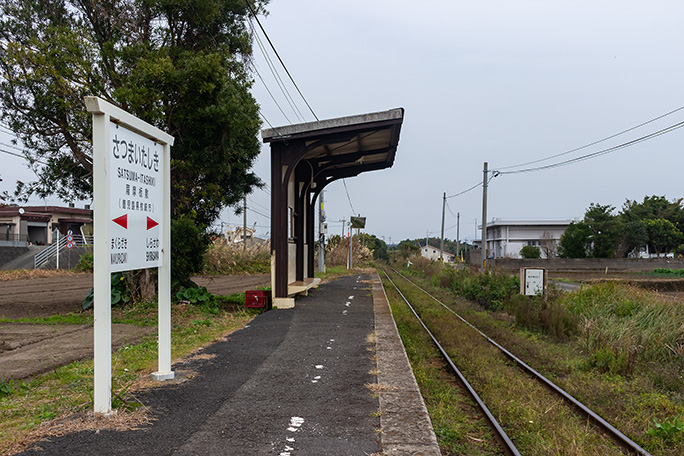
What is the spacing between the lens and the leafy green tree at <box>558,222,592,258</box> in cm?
4978

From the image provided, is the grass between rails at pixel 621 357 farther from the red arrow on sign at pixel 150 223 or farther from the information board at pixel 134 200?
the red arrow on sign at pixel 150 223

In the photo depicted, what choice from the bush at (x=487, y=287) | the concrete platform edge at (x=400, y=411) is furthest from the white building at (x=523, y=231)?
the concrete platform edge at (x=400, y=411)

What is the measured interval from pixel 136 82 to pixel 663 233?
54984 millimetres

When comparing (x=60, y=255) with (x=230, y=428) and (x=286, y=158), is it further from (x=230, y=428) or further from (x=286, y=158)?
(x=230, y=428)

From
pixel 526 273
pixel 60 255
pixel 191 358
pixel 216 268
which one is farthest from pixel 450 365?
pixel 60 255

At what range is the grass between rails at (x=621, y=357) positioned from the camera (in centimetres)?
583

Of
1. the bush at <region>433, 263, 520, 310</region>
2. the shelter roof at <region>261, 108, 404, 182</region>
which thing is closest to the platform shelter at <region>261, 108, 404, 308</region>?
the shelter roof at <region>261, 108, 404, 182</region>

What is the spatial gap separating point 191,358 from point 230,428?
10.0 ft

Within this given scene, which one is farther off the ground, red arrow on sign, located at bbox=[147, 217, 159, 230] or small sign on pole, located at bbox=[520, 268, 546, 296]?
red arrow on sign, located at bbox=[147, 217, 159, 230]

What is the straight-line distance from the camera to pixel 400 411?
5.05 metres


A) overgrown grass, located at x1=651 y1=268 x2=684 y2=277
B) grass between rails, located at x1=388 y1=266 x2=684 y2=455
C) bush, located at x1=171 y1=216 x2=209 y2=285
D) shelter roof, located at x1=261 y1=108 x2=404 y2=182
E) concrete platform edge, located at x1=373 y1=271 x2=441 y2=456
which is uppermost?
shelter roof, located at x1=261 y1=108 x2=404 y2=182

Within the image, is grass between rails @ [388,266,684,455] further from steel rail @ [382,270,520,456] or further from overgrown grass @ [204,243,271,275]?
overgrown grass @ [204,243,271,275]

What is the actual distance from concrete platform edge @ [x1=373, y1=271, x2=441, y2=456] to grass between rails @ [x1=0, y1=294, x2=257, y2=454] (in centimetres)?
217

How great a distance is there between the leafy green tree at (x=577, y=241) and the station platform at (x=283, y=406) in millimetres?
45924
